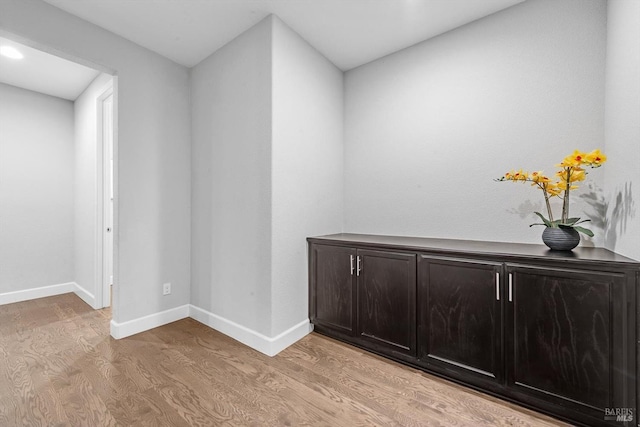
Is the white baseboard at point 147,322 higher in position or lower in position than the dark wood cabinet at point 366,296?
lower

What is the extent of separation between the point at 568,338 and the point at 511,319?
9.6 inches

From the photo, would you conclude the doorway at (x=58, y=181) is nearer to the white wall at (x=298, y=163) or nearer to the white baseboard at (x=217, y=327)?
the white baseboard at (x=217, y=327)

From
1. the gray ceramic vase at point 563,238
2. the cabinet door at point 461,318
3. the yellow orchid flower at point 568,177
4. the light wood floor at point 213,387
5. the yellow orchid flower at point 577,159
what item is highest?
the yellow orchid flower at point 577,159

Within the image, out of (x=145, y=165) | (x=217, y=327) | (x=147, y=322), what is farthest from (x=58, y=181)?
(x=217, y=327)

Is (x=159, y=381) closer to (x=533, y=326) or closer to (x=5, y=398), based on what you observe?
(x=5, y=398)

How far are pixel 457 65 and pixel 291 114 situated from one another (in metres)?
1.41

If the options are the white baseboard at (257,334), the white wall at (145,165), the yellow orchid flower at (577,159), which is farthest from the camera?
the white wall at (145,165)

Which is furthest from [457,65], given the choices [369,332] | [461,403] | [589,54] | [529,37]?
[461,403]

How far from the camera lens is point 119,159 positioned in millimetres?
2428

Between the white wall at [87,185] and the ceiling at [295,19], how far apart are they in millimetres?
982

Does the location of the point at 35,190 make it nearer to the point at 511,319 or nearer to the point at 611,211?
the point at 511,319

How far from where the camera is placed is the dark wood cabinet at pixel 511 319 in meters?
1.33

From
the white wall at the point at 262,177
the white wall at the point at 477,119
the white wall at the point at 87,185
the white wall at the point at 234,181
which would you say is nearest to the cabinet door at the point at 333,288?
the white wall at the point at 262,177

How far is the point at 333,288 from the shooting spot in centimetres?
236
